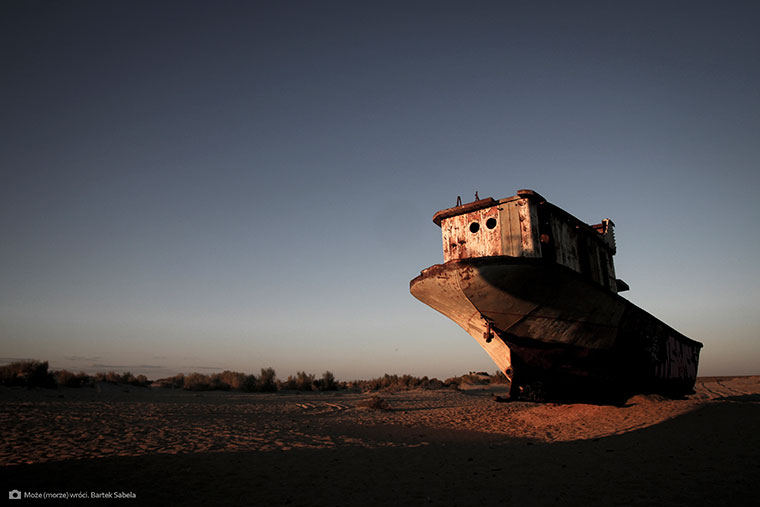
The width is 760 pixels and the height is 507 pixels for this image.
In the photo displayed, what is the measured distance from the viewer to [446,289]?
28.1 feet

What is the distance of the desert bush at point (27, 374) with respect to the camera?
13.8 metres

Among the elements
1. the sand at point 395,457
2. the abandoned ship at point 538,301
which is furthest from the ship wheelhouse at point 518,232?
the sand at point 395,457

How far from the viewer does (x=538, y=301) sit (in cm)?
845

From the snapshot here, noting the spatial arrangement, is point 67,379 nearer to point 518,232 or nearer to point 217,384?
point 217,384

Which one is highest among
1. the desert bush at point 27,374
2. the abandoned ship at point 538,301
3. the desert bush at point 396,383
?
the abandoned ship at point 538,301

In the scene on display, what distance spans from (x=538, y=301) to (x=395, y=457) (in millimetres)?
4695

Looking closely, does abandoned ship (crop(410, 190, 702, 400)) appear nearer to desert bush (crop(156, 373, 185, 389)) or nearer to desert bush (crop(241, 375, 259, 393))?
desert bush (crop(241, 375, 259, 393))

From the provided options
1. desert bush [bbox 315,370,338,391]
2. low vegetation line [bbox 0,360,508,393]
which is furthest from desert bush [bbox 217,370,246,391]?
desert bush [bbox 315,370,338,391]

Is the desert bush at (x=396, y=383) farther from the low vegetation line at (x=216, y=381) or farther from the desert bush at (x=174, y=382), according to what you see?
the desert bush at (x=174, y=382)

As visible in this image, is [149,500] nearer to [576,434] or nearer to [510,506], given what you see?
[510,506]

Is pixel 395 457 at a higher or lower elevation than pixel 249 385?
higher

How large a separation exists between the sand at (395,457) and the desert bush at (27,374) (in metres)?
5.97

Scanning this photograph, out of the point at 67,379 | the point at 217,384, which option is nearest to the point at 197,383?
the point at 217,384

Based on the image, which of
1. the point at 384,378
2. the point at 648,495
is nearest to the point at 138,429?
the point at 648,495
